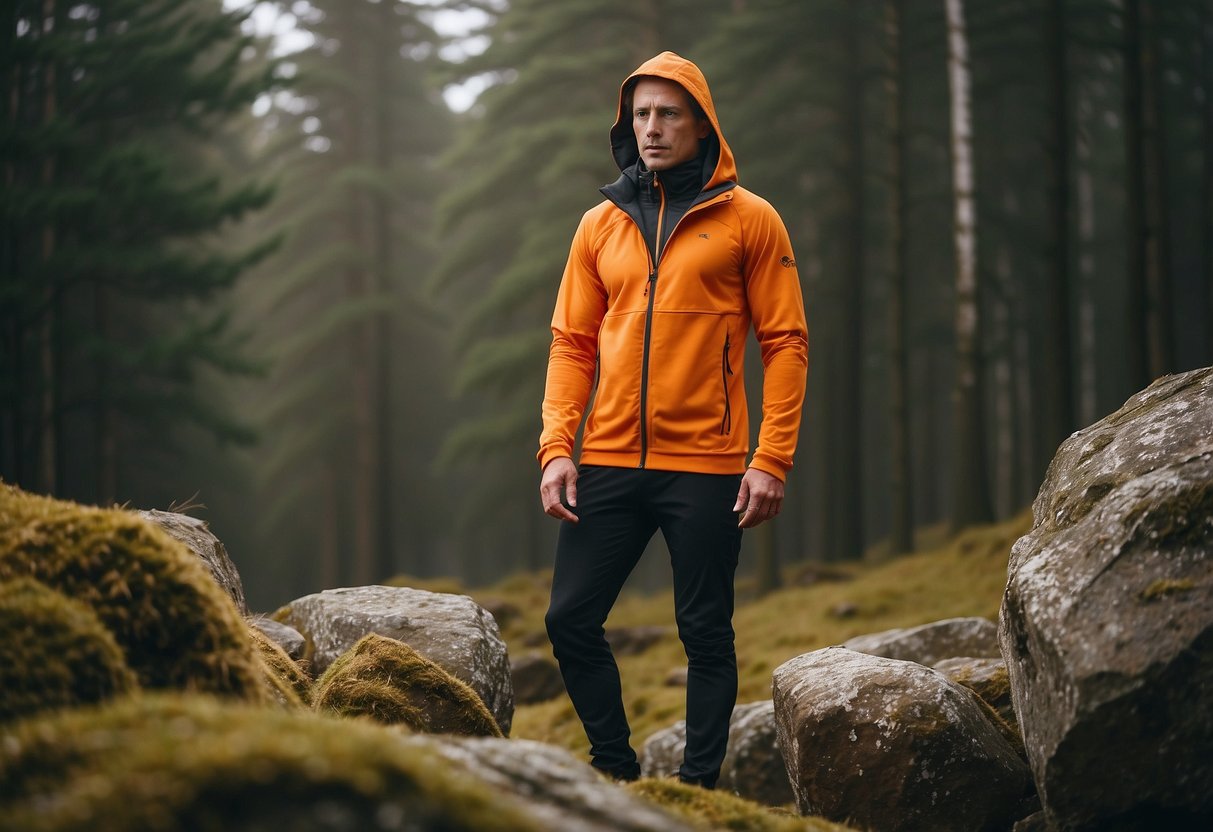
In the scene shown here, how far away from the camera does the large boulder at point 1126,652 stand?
3473 mm

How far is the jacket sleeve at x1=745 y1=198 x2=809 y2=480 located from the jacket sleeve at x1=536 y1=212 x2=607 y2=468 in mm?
674

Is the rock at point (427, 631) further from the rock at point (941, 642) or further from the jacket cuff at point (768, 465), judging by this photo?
the rock at point (941, 642)

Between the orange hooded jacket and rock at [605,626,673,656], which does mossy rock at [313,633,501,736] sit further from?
rock at [605,626,673,656]

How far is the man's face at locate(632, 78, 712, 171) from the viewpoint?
4387 mm

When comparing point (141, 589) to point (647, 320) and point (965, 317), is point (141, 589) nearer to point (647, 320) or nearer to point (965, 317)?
point (647, 320)

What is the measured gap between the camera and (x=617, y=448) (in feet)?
13.8

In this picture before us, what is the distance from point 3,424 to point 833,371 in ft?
46.7

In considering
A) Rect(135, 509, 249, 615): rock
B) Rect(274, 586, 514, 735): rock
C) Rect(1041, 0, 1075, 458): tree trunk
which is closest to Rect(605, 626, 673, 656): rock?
Rect(1041, 0, 1075, 458): tree trunk

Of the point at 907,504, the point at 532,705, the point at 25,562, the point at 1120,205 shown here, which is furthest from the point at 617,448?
the point at 1120,205

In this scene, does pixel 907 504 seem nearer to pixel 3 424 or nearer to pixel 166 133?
pixel 3 424

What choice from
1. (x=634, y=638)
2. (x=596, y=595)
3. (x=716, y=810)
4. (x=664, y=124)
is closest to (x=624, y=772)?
(x=596, y=595)

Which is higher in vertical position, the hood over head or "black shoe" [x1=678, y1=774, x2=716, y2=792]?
the hood over head

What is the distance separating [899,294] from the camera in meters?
17.0

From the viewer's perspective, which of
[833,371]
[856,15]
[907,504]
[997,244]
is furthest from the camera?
[997,244]
